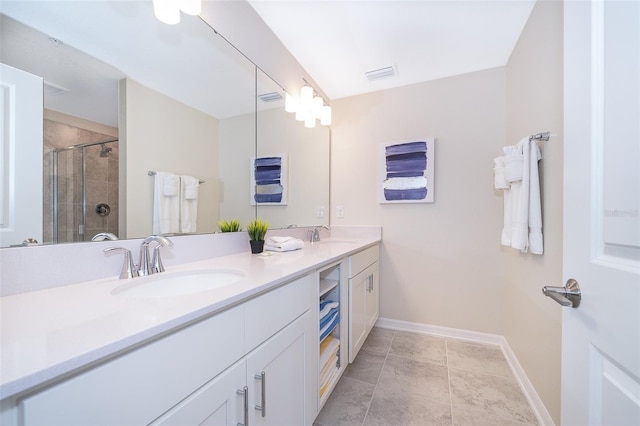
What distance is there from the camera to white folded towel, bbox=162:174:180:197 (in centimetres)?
105

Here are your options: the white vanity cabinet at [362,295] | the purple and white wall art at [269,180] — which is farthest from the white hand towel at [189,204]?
the white vanity cabinet at [362,295]

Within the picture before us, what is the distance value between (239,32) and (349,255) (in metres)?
1.50

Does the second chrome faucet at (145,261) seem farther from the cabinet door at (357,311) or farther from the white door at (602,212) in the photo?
the white door at (602,212)

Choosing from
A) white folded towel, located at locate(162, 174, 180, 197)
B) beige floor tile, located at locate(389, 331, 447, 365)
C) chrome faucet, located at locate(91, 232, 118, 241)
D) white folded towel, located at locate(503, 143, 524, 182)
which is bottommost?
beige floor tile, located at locate(389, 331, 447, 365)

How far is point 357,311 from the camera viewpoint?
1.71 metres

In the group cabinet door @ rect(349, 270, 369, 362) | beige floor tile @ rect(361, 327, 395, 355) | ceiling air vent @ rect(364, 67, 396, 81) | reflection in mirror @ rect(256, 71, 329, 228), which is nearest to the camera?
cabinet door @ rect(349, 270, 369, 362)

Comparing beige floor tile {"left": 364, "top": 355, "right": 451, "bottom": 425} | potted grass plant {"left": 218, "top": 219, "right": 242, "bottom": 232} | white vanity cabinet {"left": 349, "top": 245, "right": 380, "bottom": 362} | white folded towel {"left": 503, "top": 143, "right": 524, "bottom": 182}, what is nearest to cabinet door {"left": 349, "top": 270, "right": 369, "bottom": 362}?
white vanity cabinet {"left": 349, "top": 245, "right": 380, "bottom": 362}

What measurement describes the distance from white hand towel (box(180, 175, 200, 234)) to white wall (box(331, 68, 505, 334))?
1588 mm

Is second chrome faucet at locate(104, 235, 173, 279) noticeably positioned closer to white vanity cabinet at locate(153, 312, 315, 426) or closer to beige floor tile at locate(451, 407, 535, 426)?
white vanity cabinet at locate(153, 312, 315, 426)

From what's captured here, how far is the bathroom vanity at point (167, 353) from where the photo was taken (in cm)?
38

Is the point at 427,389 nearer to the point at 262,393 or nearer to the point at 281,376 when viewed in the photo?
the point at 281,376

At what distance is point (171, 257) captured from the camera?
1.05 m

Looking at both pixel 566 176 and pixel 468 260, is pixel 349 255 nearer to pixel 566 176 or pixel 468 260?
pixel 566 176

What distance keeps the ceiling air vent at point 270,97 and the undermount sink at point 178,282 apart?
1211 millimetres
